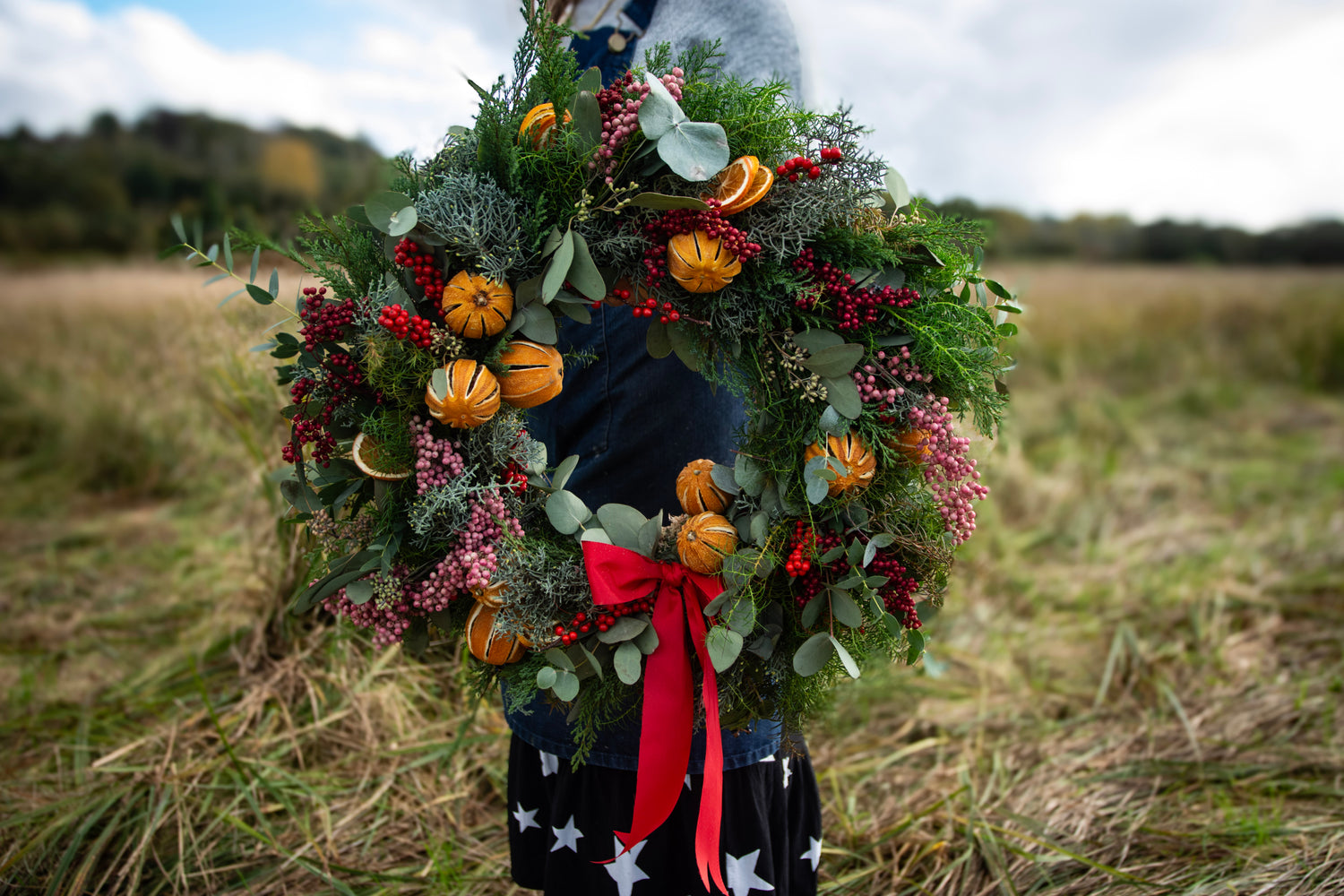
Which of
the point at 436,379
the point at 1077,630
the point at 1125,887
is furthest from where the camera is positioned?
the point at 1077,630

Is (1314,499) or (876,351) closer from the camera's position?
(876,351)

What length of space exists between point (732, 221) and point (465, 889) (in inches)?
63.1

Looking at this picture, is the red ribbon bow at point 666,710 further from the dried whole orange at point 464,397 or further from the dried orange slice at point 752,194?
the dried orange slice at point 752,194

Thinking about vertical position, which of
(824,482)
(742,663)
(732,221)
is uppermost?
(732,221)

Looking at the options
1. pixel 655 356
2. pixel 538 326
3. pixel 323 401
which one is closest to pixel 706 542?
pixel 655 356

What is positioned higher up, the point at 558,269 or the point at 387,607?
the point at 558,269

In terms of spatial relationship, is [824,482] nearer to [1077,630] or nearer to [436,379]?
[436,379]

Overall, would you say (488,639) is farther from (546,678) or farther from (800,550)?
(800,550)

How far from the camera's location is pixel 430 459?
43.8 inches

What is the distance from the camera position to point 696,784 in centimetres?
127

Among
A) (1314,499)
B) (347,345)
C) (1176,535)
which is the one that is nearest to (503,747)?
(347,345)

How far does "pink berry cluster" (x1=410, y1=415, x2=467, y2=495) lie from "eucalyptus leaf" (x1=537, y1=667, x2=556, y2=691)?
1.02 feet

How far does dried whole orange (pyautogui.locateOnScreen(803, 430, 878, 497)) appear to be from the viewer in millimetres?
1112

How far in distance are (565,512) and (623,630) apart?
20 cm
